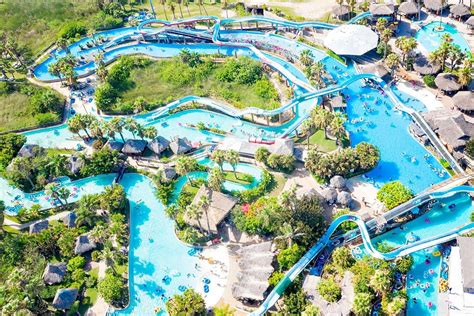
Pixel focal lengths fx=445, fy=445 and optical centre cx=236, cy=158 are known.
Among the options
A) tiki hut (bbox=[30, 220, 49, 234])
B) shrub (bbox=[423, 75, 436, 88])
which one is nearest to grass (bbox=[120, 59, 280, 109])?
shrub (bbox=[423, 75, 436, 88])

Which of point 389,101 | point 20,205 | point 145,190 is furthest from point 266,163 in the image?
point 20,205

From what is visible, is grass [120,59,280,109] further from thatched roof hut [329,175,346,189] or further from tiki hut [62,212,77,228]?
tiki hut [62,212,77,228]

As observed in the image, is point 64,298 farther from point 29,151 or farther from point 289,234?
point 29,151

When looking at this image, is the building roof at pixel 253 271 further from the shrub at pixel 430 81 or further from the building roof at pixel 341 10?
the building roof at pixel 341 10

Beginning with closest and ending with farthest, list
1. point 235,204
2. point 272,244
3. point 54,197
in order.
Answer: point 272,244
point 235,204
point 54,197

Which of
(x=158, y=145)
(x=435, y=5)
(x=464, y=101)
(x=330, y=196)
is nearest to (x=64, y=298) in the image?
(x=158, y=145)

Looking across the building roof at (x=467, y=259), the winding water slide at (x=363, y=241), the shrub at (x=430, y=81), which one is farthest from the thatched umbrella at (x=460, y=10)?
the building roof at (x=467, y=259)

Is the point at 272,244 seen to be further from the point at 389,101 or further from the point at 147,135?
the point at 389,101

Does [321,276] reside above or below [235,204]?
below
